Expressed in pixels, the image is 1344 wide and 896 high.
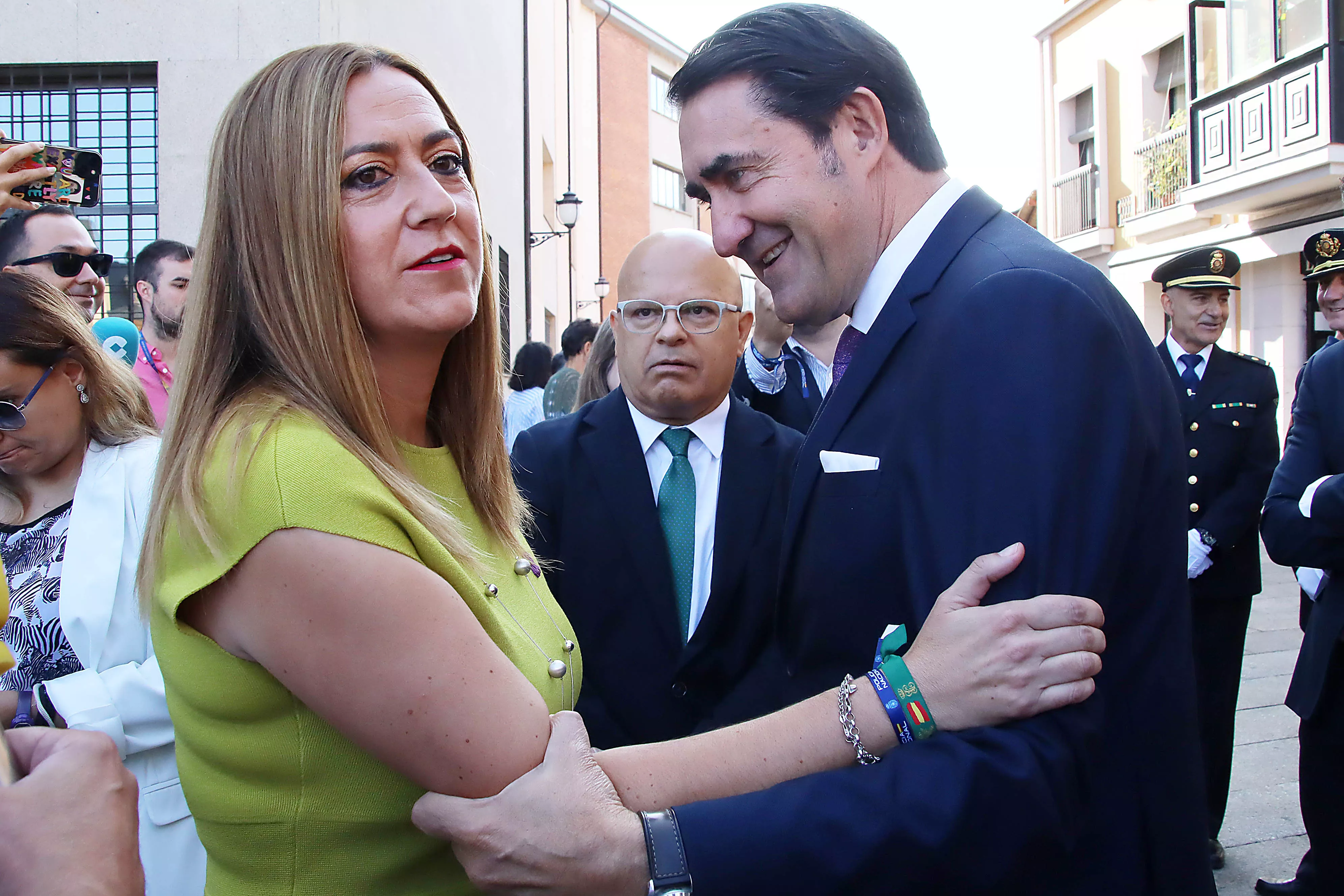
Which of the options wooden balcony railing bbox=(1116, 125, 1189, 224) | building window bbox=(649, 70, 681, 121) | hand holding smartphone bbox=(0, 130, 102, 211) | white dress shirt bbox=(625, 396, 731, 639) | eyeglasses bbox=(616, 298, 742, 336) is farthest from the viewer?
building window bbox=(649, 70, 681, 121)

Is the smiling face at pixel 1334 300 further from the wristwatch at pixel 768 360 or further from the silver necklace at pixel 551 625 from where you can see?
the silver necklace at pixel 551 625

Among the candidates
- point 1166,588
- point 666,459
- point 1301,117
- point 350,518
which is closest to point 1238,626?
point 666,459

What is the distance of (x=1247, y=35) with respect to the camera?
12.8 meters

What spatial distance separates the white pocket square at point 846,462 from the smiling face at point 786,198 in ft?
1.24

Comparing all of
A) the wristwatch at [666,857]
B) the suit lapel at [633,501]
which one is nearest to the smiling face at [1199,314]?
the suit lapel at [633,501]

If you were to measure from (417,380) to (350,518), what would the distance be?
0.55m

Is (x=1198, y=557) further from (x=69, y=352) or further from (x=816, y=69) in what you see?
(x=69, y=352)

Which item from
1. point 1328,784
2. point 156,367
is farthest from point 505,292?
point 1328,784

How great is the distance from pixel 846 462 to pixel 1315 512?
2.27 metres

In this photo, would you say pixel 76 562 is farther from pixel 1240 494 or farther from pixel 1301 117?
pixel 1301 117

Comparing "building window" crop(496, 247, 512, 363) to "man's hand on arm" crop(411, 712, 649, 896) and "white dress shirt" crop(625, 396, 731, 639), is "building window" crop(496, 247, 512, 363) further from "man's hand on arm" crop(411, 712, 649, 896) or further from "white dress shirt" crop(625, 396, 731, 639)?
"man's hand on arm" crop(411, 712, 649, 896)

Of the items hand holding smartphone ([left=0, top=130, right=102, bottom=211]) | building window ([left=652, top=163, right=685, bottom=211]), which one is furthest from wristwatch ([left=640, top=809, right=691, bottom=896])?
building window ([left=652, top=163, right=685, bottom=211])

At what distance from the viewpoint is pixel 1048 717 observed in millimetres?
1328

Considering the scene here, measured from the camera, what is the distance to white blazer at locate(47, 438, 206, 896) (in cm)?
216
